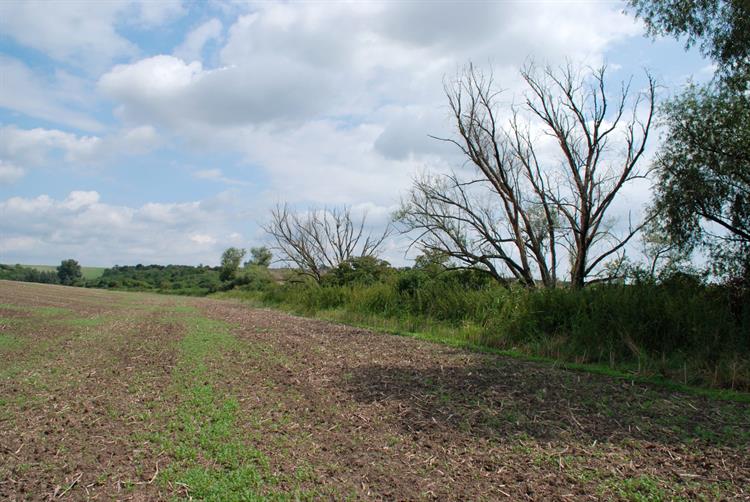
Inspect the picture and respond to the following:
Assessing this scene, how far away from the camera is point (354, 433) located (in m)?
5.61

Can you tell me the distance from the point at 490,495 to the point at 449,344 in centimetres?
864

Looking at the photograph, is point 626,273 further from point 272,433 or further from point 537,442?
point 272,433

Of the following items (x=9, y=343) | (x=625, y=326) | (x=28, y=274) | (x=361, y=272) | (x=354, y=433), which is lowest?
(x=354, y=433)

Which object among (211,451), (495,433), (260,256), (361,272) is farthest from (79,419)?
(260,256)

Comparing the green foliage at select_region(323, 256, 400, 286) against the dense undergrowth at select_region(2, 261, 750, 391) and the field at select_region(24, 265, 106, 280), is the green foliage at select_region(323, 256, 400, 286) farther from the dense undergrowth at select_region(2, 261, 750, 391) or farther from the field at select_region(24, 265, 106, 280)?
the field at select_region(24, 265, 106, 280)

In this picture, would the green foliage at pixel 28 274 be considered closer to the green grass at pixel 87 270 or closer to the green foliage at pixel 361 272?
the green grass at pixel 87 270

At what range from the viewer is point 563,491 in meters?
4.24

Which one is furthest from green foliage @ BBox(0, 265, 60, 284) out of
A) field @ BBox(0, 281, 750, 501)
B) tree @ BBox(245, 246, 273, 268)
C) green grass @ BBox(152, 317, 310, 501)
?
green grass @ BBox(152, 317, 310, 501)

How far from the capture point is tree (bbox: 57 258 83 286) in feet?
292

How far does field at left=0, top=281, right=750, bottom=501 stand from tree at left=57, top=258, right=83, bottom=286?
90949 millimetres

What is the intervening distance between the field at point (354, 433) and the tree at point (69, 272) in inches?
3581

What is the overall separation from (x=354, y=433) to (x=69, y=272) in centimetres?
10109

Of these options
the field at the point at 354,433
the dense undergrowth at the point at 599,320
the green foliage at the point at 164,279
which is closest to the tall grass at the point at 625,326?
the dense undergrowth at the point at 599,320

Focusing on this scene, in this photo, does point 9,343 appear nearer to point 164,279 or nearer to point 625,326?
point 625,326
